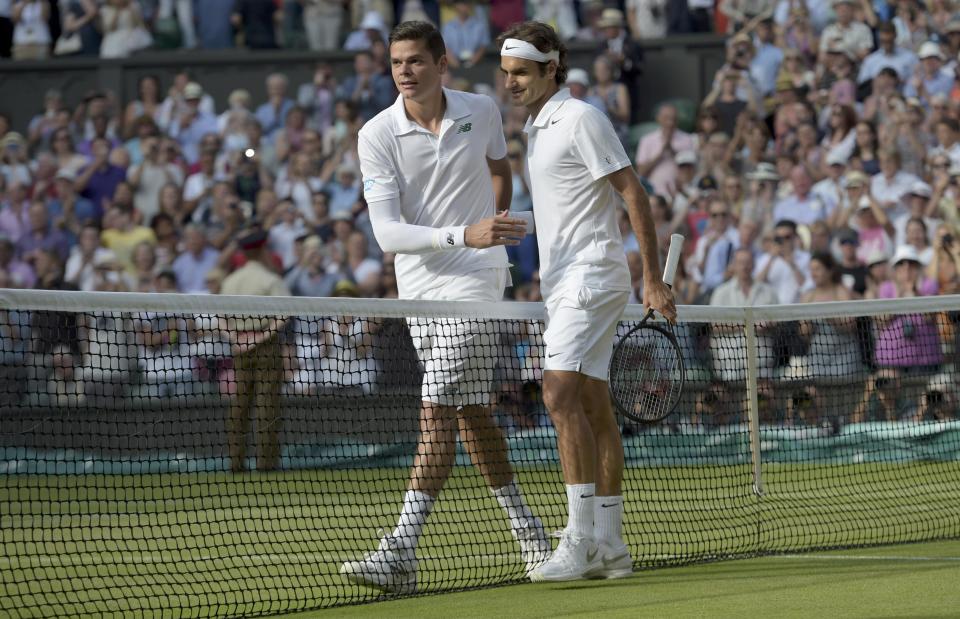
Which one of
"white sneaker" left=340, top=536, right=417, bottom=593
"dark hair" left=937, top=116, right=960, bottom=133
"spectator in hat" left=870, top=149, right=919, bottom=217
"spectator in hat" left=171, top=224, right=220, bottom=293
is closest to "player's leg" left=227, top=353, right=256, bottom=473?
"spectator in hat" left=171, top=224, right=220, bottom=293

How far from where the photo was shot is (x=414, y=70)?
6492 millimetres

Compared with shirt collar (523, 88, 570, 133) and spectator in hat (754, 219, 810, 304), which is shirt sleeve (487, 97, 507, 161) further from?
spectator in hat (754, 219, 810, 304)

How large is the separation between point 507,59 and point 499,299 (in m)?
1.02

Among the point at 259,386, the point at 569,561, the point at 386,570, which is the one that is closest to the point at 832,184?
the point at 259,386

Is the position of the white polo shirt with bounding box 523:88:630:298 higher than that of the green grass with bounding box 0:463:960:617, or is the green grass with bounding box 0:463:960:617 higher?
the white polo shirt with bounding box 523:88:630:298

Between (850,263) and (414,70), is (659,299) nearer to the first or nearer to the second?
(414,70)

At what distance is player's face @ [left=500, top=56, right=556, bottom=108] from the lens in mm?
6277

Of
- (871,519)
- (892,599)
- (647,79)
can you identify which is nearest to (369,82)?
(647,79)

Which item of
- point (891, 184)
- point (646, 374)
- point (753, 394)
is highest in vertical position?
point (891, 184)

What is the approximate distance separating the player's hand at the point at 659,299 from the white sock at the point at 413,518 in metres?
1.17

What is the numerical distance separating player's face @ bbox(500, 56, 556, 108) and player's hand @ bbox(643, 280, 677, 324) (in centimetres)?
88

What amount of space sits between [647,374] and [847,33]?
10.2 metres

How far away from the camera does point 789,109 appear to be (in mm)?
15586

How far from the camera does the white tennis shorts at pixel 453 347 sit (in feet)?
20.8
